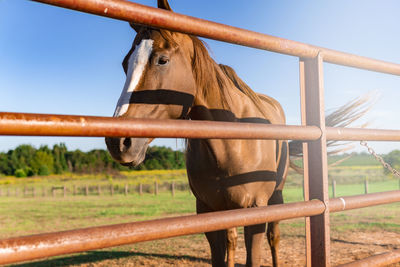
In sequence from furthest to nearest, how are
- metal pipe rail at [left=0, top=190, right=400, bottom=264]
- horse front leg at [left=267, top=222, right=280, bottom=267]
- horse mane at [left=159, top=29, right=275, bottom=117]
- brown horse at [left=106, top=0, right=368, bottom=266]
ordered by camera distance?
horse front leg at [left=267, top=222, right=280, bottom=267] < horse mane at [left=159, top=29, right=275, bottom=117] < brown horse at [left=106, top=0, right=368, bottom=266] < metal pipe rail at [left=0, top=190, right=400, bottom=264]

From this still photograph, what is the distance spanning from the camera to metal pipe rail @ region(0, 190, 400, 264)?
2.68 ft

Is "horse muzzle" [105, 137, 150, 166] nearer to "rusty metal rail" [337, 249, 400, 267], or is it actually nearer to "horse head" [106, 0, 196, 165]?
"horse head" [106, 0, 196, 165]

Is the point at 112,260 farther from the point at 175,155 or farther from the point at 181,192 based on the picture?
the point at 181,192

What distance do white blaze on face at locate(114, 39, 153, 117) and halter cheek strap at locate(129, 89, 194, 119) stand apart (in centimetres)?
4

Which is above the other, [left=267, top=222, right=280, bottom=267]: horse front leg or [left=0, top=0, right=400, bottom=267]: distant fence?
[left=0, top=0, right=400, bottom=267]: distant fence

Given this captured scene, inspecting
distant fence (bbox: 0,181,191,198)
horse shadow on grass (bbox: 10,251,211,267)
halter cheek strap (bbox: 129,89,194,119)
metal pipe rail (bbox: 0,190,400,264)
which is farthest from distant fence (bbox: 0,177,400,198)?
metal pipe rail (bbox: 0,190,400,264)

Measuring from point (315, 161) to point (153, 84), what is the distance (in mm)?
960

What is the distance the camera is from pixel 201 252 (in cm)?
557

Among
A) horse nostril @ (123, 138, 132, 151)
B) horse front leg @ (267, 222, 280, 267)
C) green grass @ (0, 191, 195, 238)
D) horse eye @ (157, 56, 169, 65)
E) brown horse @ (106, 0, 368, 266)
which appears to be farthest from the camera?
green grass @ (0, 191, 195, 238)

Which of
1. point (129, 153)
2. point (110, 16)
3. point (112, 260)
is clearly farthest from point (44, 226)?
point (110, 16)

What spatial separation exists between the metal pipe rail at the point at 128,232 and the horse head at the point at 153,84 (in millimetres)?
662

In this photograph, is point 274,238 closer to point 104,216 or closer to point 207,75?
point 207,75

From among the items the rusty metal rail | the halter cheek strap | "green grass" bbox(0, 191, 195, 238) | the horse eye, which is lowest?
"green grass" bbox(0, 191, 195, 238)

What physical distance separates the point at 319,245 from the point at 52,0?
4.80 ft
